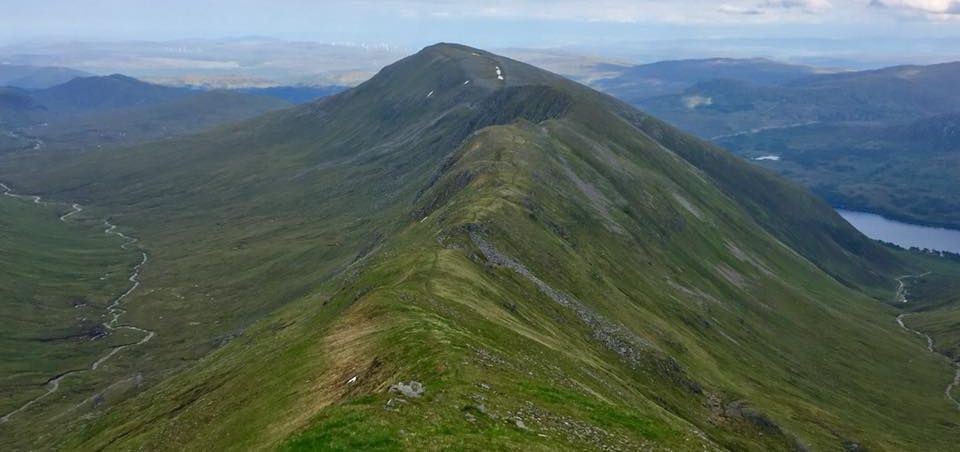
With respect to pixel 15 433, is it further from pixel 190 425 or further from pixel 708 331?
pixel 708 331

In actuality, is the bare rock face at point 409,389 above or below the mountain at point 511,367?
above

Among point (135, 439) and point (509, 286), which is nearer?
point (135, 439)

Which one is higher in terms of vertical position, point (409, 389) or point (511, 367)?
point (409, 389)

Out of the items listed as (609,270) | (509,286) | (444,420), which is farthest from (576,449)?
(609,270)

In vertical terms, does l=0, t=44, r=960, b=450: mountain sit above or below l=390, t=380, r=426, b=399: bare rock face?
below

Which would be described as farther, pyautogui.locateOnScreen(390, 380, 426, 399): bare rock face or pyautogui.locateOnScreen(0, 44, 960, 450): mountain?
pyautogui.locateOnScreen(0, 44, 960, 450): mountain

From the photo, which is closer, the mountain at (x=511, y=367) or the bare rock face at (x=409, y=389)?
the bare rock face at (x=409, y=389)

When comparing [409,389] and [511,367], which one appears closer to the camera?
[409,389]

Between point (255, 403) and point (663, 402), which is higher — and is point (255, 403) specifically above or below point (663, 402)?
above
